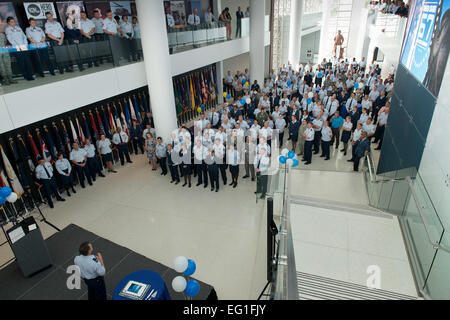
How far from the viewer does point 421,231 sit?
4543 mm

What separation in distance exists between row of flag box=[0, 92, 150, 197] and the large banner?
9.02 metres

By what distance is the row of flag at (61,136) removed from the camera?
798 centimetres

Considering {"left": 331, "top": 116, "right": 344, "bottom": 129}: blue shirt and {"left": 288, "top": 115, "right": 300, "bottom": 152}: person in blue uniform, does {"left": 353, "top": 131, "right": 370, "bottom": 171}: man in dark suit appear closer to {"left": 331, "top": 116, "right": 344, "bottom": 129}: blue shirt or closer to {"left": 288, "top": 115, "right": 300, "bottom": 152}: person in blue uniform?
{"left": 331, "top": 116, "right": 344, "bottom": 129}: blue shirt

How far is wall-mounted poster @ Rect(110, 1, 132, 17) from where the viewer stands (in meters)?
10.7

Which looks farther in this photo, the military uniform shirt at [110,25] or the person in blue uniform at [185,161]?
the military uniform shirt at [110,25]

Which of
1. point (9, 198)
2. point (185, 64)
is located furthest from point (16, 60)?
point (185, 64)

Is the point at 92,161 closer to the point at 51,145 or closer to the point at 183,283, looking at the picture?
the point at 51,145

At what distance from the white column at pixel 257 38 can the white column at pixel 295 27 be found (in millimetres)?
6492

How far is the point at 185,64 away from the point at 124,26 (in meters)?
2.71

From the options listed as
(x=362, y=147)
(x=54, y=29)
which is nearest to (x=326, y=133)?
(x=362, y=147)

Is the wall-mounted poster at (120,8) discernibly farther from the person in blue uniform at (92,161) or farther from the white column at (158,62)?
the person in blue uniform at (92,161)

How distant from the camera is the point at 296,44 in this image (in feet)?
70.9

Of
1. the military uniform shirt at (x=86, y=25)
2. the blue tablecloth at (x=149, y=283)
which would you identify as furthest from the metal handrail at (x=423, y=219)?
the military uniform shirt at (x=86, y=25)

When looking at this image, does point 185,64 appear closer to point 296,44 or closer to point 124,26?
point 124,26
